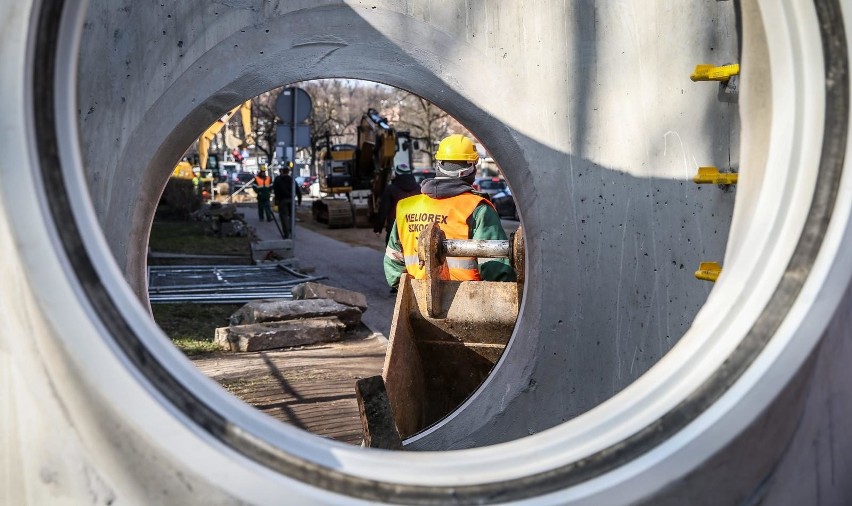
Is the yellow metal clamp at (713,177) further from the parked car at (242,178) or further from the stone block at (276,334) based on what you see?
the parked car at (242,178)

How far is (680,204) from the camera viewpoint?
4.01 metres

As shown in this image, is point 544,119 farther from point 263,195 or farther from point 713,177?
point 263,195

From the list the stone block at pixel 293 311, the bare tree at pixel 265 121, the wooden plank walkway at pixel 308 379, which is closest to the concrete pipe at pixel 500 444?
the wooden plank walkway at pixel 308 379

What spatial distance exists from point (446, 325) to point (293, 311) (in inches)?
147

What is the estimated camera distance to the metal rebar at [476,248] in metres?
5.65

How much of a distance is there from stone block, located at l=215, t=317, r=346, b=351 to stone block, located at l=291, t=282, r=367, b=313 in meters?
0.84

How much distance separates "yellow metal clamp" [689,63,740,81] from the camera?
369 cm

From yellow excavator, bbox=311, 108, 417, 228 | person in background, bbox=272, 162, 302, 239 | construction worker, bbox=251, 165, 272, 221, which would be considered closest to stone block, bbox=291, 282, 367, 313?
Result: person in background, bbox=272, 162, 302, 239

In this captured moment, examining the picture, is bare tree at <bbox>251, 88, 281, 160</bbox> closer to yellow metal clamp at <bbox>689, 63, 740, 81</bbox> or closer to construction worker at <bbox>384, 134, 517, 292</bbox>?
construction worker at <bbox>384, 134, 517, 292</bbox>

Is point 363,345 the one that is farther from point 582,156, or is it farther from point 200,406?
point 200,406

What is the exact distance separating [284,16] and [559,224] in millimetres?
1708

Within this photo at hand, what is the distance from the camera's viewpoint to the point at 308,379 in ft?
24.0

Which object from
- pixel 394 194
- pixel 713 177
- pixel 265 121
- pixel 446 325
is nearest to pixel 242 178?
pixel 265 121

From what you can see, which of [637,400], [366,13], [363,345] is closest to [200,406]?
[637,400]
